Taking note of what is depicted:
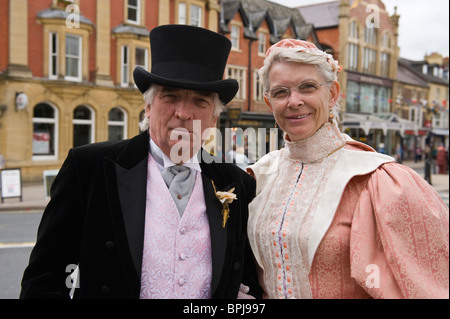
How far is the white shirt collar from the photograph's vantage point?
2074mm

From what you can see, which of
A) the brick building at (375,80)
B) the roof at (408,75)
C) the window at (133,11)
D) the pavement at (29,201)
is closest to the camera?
the pavement at (29,201)

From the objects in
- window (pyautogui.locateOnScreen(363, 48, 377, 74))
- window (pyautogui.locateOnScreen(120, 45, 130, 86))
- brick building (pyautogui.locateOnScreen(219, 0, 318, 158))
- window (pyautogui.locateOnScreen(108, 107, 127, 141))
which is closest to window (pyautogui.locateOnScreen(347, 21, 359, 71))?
window (pyautogui.locateOnScreen(363, 48, 377, 74))

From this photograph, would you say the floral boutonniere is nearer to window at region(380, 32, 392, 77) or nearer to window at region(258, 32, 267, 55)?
window at region(258, 32, 267, 55)

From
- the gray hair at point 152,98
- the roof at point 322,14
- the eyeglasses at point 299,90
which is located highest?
the roof at point 322,14

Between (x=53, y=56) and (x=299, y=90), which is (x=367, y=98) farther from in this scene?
(x=299, y=90)

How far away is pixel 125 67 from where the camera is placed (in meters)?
18.4

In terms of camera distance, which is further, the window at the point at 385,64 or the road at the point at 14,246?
the window at the point at 385,64

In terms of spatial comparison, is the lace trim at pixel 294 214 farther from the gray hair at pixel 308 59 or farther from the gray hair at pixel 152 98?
the gray hair at pixel 152 98

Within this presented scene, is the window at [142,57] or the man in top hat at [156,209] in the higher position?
the window at [142,57]

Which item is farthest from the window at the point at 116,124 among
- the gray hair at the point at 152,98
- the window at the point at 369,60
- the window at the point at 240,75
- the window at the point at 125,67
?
the window at the point at 369,60

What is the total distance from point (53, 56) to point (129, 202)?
1614 centimetres

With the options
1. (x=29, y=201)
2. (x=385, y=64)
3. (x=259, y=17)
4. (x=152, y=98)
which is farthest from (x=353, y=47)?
(x=152, y=98)

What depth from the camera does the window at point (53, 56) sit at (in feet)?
52.1

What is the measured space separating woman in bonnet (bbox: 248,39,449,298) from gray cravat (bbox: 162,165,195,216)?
1.39 feet
